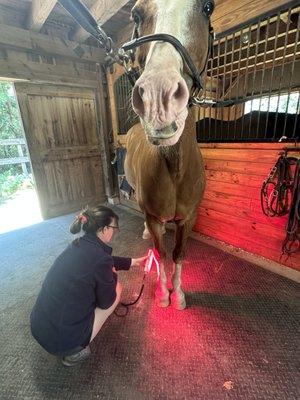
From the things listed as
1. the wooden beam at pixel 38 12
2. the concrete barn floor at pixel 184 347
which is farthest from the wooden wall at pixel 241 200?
the wooden beam at pixel 38 12

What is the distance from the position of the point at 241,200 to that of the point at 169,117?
71.2 inches

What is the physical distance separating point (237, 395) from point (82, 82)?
4200mm

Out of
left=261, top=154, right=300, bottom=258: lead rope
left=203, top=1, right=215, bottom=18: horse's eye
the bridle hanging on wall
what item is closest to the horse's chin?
the bridle hanging on wall

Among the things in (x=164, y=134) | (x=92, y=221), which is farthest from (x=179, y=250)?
(x=164, y=134)

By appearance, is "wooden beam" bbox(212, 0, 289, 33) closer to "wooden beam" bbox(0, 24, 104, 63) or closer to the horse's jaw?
the horse's jaw

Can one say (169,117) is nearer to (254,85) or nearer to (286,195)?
(286,195)

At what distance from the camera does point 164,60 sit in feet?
2.26

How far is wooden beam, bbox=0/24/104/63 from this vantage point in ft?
8.99

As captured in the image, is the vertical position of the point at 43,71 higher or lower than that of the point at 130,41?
higher

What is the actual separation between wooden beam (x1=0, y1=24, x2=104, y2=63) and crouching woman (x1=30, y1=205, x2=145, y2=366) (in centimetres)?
299

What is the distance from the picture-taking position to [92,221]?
48.4 inches

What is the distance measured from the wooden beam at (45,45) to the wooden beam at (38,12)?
13cm

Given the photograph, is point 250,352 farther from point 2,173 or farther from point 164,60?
point 2,173

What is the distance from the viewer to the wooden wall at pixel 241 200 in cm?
196
